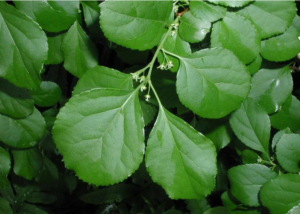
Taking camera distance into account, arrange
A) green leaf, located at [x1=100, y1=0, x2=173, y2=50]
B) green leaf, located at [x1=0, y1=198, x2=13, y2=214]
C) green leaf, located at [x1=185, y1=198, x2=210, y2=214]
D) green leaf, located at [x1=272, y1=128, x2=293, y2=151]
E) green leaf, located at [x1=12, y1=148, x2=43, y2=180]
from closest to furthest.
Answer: green leaf, located at [x1=100, y1=0, x2=173, y2=50], green leaf, located at [x1=272, y1=128, x2=293, y2=151], green leaf, located at [x1=12, y1=148, x2=43, y2=180], green leaf, located at [x1=0, y1=198, x2=13, y2=214], green leaf, located at [x1=185, y1=198, x2=210, y2=214]

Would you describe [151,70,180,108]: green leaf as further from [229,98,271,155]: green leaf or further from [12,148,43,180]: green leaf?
[12,148,43,180]: green leaf

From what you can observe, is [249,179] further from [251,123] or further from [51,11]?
[51,11]

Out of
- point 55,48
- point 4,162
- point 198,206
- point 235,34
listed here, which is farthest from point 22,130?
point 198,206

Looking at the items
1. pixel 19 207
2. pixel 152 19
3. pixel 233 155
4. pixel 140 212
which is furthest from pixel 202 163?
pixel 19 207

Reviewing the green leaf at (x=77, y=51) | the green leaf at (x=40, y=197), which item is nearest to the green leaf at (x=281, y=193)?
the green leaf at (x=77, y=51)

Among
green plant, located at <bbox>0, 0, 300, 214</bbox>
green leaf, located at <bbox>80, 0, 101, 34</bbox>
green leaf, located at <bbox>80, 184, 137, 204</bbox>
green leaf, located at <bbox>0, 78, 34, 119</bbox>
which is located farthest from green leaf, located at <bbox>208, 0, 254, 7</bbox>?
green leaf, located at <bbox>80, 184, 137, 204</bbox>
